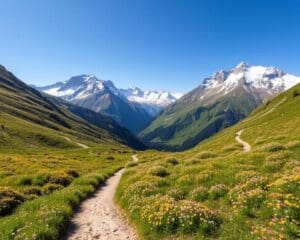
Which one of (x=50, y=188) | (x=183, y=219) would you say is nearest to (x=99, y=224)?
(x=183, y=219)

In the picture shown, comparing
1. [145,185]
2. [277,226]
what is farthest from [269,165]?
[277,226]

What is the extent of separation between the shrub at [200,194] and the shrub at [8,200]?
36.2 ft

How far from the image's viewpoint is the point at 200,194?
15.6 meters

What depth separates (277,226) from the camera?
9.05 metres

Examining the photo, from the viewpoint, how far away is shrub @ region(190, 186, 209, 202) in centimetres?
1540

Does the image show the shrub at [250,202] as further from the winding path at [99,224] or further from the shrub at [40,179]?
the shrub at [40,179]

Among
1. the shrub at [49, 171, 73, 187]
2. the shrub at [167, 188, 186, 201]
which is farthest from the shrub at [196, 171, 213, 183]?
the shrub at [49, 171, 73, 187]

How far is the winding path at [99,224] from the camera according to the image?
1308 centimetres

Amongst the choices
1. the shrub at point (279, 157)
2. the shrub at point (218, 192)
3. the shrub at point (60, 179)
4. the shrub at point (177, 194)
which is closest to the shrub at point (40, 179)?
the shrub at point (60, 179)

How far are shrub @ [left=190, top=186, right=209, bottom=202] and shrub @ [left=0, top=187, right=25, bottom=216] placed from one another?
11040 mm

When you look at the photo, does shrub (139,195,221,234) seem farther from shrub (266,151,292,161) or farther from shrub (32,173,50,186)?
shrub (32,173,50,186)

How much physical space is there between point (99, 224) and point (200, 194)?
5.83m

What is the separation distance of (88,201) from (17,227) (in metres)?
8.65

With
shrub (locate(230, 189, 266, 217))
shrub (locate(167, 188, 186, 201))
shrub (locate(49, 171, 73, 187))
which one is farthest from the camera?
shrub (locate(49, 171, 73, 187))
